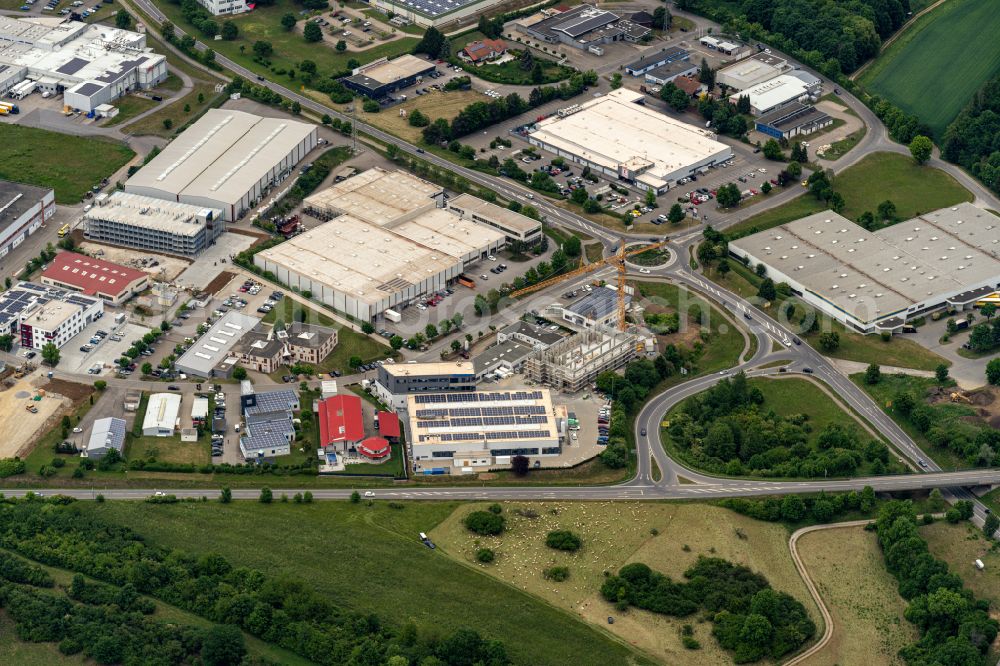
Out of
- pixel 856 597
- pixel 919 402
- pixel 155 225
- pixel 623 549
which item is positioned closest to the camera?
pixel 856 597

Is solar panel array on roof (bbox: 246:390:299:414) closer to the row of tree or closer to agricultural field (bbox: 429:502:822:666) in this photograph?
agricultural field (bbox: 429:502:822:666)

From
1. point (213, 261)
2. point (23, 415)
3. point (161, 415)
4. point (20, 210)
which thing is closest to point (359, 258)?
point (213, 261)

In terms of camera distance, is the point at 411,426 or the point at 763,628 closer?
the point at 763,628

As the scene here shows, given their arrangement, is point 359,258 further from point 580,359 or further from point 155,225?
point 580,359

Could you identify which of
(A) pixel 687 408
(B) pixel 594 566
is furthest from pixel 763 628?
(A) pixel 687 408

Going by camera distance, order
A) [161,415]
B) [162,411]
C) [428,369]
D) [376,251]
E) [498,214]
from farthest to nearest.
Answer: [498,214] < [376,251] < [428,369] < [162,411] < [161,415]

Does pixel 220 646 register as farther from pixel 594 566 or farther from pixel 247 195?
pixel 247 195
